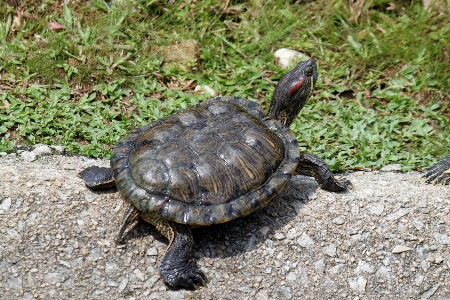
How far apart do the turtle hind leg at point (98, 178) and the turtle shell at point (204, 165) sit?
0.61 ft

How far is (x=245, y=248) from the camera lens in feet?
14.9

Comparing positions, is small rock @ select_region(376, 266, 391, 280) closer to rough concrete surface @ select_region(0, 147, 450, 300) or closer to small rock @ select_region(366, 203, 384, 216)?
rough concrete surface @ select_region(0, 147, 450, 300)

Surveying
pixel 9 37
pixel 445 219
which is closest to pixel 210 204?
pixel 445 219

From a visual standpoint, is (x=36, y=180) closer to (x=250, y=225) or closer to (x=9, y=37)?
(x=250, y=225)

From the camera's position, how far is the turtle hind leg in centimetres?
471

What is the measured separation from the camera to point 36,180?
476cm

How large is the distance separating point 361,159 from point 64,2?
4073 millimetres

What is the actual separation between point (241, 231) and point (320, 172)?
91 cm

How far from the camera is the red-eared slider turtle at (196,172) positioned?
4.25 meters

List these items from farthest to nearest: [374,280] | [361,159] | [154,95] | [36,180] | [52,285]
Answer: [154,95] → [361,159] → [36,180] → [374,280] → [52,285]

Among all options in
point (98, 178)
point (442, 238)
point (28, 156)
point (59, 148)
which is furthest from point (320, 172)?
point (28, 156)

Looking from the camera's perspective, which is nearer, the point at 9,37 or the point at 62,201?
the point at 62,201

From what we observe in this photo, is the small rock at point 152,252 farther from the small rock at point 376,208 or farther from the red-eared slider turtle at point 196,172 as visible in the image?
the small rock at point 376,208

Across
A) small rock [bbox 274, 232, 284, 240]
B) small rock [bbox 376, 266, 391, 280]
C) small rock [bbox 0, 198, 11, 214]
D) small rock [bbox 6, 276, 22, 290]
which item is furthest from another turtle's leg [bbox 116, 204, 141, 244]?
small rock [bbox 376, 266, 391, 280]
